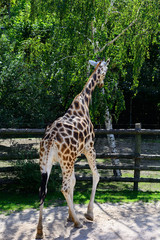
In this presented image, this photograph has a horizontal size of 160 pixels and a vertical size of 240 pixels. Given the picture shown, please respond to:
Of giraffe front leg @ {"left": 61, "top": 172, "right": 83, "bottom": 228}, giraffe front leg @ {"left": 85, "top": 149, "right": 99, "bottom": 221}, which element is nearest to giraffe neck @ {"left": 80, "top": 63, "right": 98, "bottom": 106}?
giraffe front leg @ {"left": 85, "top": 149, "right": 99, "bottom": 221}

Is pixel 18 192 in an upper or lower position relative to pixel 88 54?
lower

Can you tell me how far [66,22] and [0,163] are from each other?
13.7ft

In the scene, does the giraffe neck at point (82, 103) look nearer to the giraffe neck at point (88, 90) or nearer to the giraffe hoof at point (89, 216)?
the giraffe neck at point (88, 90)

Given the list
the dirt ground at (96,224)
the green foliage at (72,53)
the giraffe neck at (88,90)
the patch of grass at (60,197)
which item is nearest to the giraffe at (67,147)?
the dirt ground at (96,224)

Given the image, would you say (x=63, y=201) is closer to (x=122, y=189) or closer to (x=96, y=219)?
(x=96, y=219)

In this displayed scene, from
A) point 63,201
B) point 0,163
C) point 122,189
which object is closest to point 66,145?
point 63,201

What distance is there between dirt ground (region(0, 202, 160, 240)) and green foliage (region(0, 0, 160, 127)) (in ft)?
8.53

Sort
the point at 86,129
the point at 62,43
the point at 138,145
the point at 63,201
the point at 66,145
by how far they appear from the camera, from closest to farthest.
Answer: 1. the point at 66,145
2. the point at 86,129
3. the point at 63,201
4. the point at 138,145
5. the point at 62,43

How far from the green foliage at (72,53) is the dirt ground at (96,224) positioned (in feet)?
8.53

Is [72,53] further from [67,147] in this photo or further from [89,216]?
[89,216]

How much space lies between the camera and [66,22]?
23.6 ft

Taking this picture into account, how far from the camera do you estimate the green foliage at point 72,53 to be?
7070 millimetres

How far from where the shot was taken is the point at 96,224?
487 cm

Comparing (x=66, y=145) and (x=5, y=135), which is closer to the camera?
(x=66, y=145)
